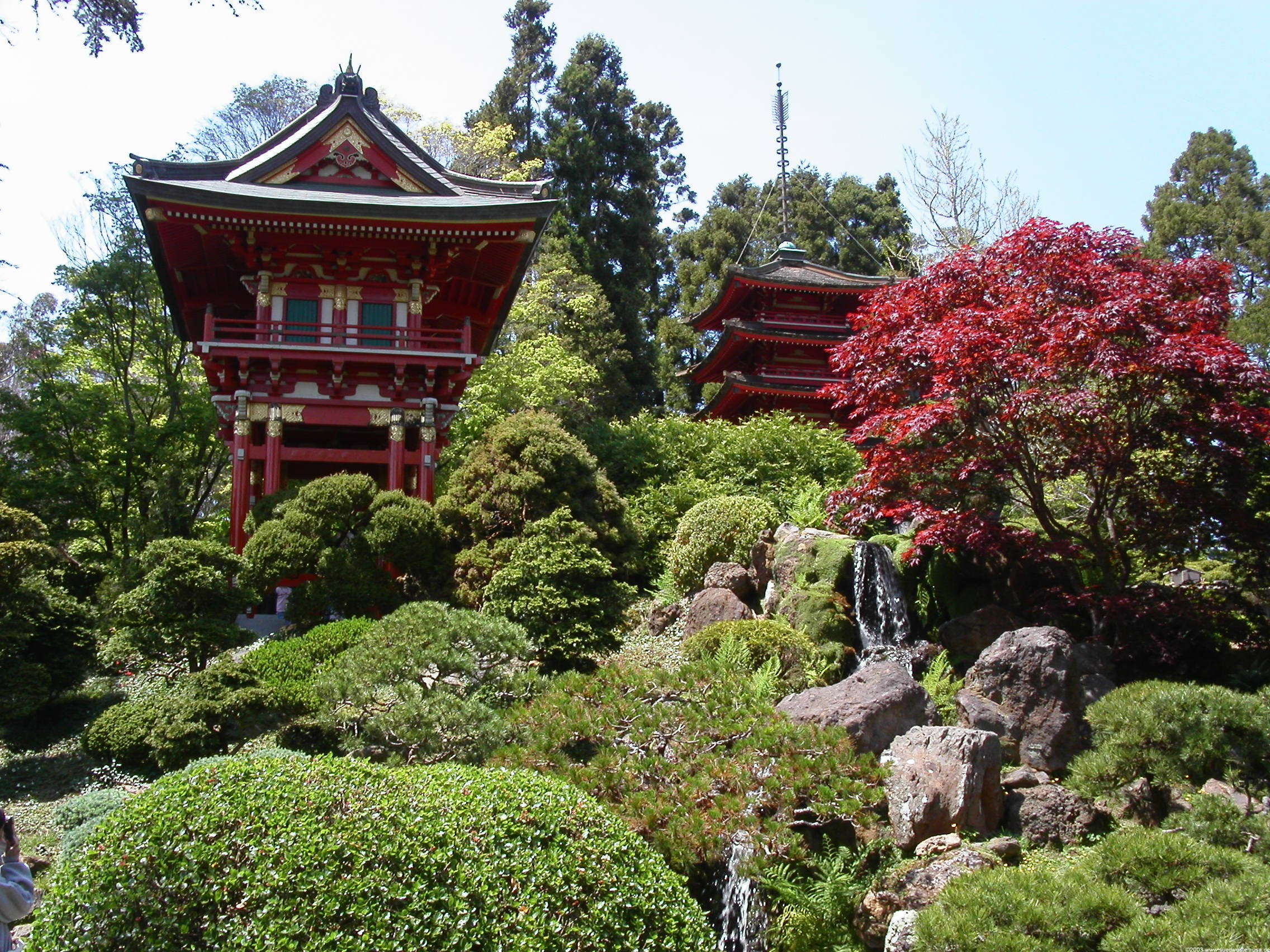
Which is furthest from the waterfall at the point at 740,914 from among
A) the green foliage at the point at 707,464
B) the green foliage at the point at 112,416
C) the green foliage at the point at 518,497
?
the green foliage at the point at 112,416

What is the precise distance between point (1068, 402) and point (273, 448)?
12.1 metres

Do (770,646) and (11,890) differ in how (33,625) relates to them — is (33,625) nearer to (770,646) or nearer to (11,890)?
(11,890)

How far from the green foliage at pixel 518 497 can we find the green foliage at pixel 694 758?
4.15 metres

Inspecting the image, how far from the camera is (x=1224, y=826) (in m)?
6.84

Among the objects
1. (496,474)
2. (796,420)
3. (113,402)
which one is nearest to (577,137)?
(796,420)

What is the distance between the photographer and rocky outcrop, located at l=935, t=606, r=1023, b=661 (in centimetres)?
1191

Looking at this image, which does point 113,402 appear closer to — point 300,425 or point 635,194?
point 300,425

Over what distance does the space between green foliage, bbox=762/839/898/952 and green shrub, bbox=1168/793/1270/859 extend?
2207 millimetres

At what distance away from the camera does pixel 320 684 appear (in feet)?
30.5

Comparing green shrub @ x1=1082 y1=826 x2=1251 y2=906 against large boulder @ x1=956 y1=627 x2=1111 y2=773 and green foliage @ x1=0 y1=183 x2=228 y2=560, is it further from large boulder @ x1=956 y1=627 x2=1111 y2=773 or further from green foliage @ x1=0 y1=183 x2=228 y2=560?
green foliage @ x1=0 y1=183 x2=228 y2=560

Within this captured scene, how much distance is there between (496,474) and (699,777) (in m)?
6.62

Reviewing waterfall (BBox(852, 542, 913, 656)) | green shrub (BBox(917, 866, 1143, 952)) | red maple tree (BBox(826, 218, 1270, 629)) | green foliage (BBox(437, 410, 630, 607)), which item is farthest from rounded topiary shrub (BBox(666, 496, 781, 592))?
green shrub (BBox(917, 866, 1143, 952))

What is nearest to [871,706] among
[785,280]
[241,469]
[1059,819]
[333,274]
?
[1059,819]

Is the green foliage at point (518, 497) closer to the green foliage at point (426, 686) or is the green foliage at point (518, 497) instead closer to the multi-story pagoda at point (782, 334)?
the green foliage at point (426, 686)
